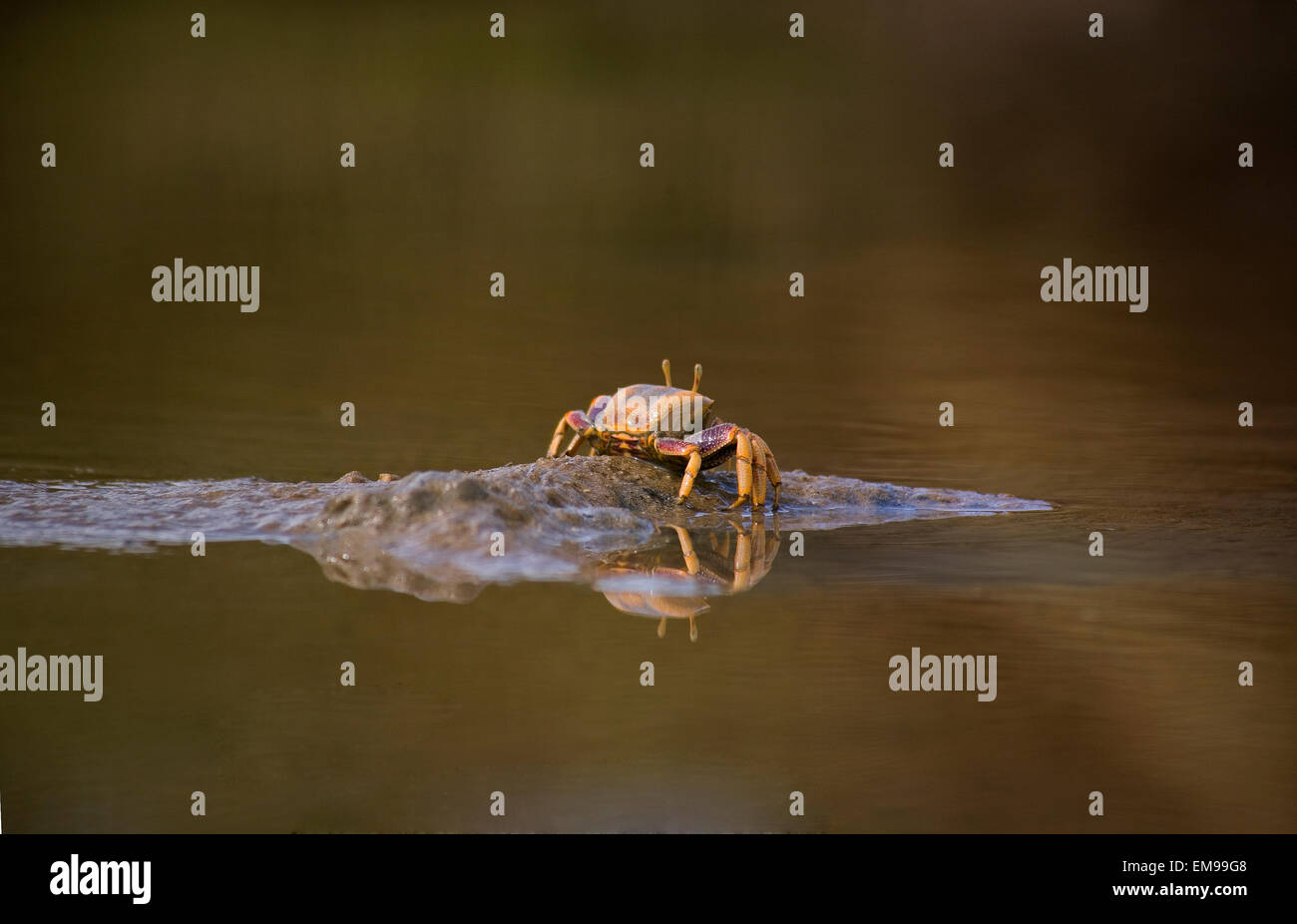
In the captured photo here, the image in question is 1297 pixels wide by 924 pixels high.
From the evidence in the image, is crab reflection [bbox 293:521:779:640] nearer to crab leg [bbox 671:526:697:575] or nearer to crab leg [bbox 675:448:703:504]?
crab leg [bbox 671:526:697:575]

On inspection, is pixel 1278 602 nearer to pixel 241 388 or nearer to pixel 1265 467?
pixel 1265 467

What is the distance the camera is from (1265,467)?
20.2ft

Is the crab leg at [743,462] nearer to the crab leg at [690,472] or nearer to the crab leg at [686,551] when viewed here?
the crab leg at [690,472]

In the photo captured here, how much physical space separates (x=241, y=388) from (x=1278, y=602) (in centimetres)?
539

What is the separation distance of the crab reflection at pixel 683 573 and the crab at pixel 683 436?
0.29 m

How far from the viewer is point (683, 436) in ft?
15.6

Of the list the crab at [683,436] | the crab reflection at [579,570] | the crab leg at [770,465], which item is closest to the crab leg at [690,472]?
the crab at [683,436]

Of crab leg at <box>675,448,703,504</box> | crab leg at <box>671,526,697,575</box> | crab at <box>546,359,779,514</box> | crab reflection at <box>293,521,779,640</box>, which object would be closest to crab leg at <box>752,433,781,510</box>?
crab at <box>546,359,779,514</box>

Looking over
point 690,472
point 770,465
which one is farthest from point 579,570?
point 770,465

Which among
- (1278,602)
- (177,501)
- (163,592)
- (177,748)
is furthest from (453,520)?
(1278,602)

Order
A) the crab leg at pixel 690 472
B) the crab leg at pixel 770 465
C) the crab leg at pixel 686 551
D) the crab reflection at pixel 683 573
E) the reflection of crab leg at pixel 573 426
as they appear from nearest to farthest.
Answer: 1. the crab reflection at pixel 683 573
2. the crab leg at pixel 686 551
3. the crab leg at pixel 690 472
4. the crab leg at pixel 770 465
5. the reflection of crab leg at pixel 573 426

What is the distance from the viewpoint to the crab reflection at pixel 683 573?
3410mm

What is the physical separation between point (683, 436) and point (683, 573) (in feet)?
3.48

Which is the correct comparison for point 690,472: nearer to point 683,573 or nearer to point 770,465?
point 770,465
